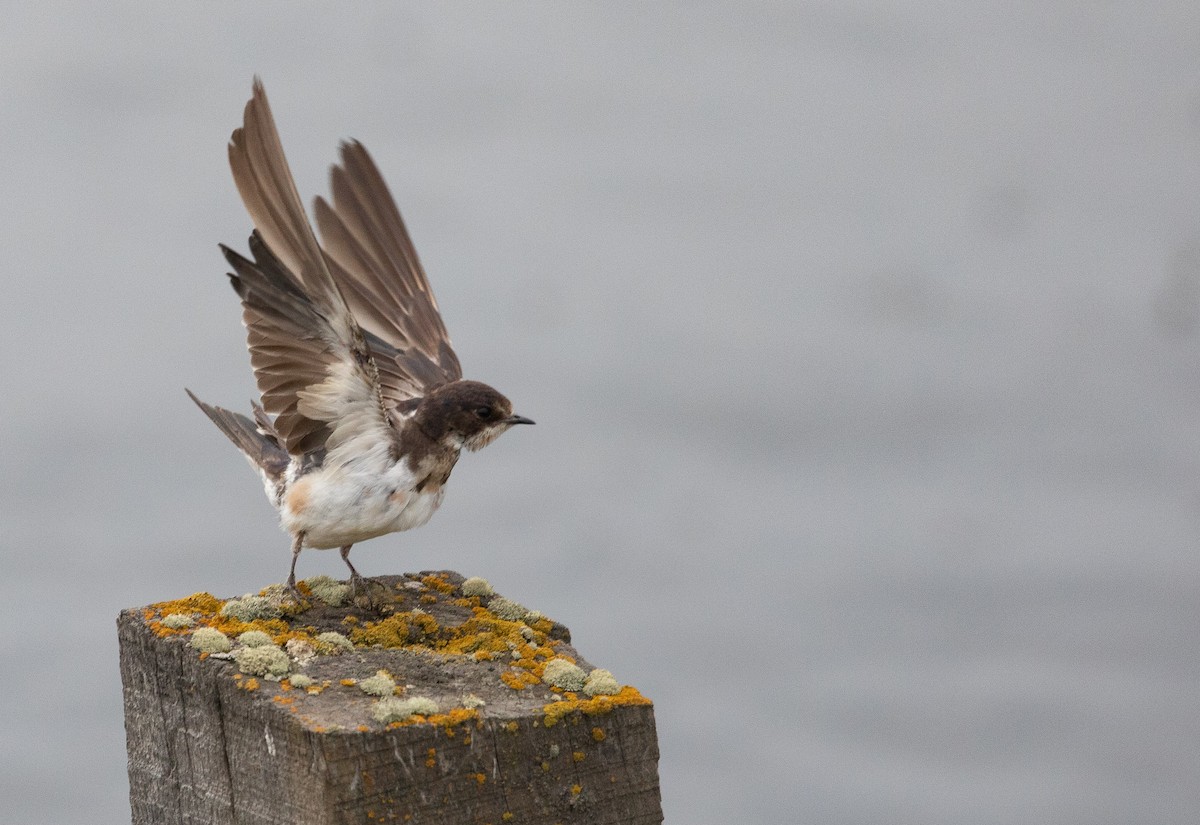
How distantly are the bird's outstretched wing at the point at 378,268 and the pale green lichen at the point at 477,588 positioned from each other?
217cm

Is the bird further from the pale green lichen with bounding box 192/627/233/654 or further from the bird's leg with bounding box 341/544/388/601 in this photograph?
the pale green lichen with bounding box 192/627/233/654

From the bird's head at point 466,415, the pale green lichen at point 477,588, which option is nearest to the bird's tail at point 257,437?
the bird's head at point 466,415

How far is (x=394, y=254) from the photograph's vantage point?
798 cm

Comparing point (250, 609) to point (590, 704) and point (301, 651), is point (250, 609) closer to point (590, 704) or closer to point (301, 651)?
point (301, 651)

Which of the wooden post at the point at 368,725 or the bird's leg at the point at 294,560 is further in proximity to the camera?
the bird's leg at the point at 294,560

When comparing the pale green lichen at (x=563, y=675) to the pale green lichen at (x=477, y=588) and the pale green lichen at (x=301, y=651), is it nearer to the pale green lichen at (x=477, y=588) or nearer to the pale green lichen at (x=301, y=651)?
the pale green lichen at (x=301, y=651)

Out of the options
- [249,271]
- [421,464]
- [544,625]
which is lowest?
[544,625]

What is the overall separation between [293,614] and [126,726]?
664 millimetres

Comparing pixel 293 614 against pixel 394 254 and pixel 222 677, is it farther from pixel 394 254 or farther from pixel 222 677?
pixel 394 254

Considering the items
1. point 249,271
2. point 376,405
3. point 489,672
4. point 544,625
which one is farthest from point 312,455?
point 489,672

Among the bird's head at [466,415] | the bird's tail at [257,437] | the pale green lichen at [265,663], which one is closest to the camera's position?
the pale green lichen at [265,663]

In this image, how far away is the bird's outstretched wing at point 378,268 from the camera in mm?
7754

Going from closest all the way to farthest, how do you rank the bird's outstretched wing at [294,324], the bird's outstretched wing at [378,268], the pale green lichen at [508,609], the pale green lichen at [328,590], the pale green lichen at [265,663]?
the pale green lichen at [265,663], the pale green lichen at [508,609], the pale green lichen at [328,590], the bird's outstretched wing at [294,324], the bird's outstretched wing at [378,268]

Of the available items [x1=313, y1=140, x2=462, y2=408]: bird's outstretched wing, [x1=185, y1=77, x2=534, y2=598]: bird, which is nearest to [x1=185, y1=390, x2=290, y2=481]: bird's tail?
[x1=185, y1=77, x2=534, y2=598]: bird
